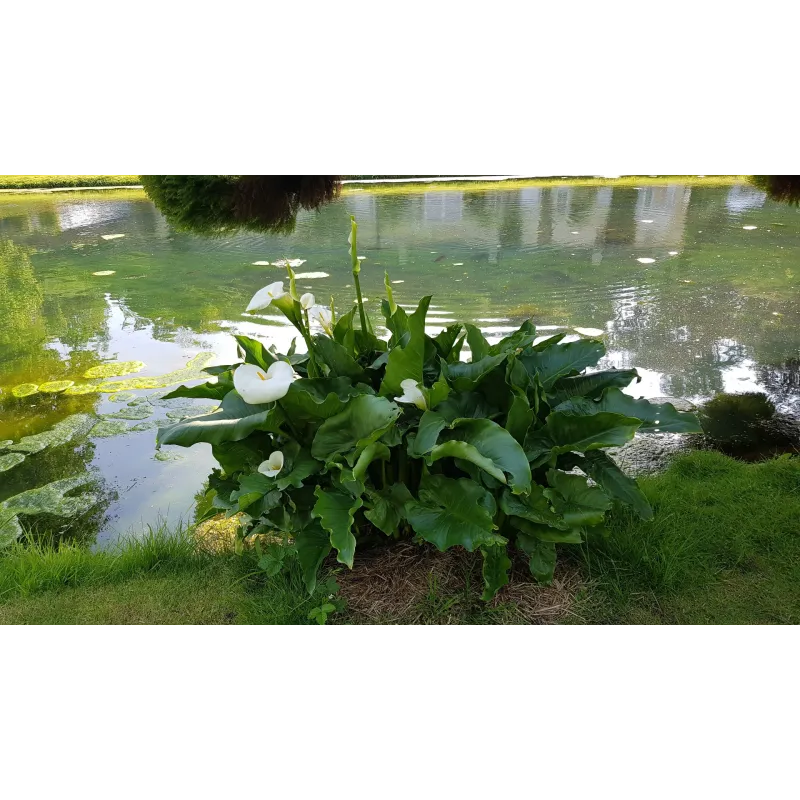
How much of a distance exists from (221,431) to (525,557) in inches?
31.1

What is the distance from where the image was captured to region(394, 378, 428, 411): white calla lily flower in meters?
1.37

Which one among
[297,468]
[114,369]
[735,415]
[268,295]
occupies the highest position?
[268,295]

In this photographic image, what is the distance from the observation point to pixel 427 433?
4.43 feet

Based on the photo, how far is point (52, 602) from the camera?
5.38 ft

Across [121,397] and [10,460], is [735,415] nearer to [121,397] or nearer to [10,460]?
[121,397]

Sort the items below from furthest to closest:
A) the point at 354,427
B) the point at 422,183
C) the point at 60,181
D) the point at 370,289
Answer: the point at 370,289, the point at 422,183, the point at 60,181, the point at 354,427

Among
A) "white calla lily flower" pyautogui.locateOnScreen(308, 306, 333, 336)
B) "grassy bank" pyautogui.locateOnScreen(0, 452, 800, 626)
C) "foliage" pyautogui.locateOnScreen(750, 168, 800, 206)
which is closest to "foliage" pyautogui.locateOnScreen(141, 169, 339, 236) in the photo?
"white calla lily flower" pyautogui.locateOnScreen(308, 306, 333, 336)

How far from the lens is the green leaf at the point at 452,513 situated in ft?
4.30

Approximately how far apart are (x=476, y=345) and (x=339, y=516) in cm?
54

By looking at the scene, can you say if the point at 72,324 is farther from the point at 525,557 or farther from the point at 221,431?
the point at 525,557

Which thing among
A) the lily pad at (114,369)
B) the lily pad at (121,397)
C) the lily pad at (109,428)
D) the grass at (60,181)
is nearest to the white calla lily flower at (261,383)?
the grass at (60,181)

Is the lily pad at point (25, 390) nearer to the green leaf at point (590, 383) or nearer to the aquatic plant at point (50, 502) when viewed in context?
the aquatic plant at point (50, 502)

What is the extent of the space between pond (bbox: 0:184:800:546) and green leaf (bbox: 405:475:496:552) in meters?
0.99

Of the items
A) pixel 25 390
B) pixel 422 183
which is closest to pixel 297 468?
pixel 422 183
